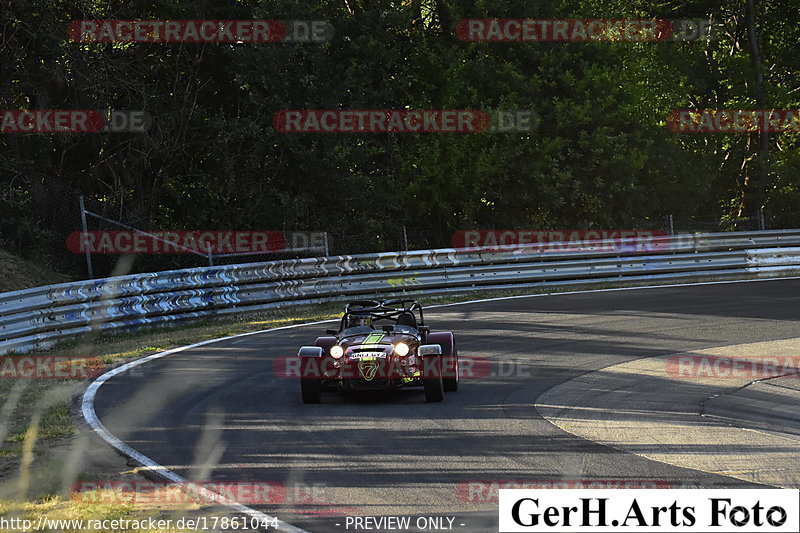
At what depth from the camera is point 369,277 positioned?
2291cm

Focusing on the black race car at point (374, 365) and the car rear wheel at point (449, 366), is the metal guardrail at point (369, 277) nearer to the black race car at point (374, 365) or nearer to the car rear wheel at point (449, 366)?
the black race car at point (374, 365)

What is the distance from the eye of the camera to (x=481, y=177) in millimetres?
30250

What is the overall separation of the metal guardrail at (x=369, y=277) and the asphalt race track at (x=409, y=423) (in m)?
2.62

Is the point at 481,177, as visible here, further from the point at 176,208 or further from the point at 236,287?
the point at 236,287

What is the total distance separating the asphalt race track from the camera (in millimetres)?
8055

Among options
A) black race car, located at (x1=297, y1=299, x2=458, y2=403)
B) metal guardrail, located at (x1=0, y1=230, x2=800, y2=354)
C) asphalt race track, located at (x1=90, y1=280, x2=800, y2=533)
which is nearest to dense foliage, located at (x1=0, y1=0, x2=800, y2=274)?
metal guardrail, located at (x1=0, y1=230, x2=800, y2=354)

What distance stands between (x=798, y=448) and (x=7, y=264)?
17.2 meters

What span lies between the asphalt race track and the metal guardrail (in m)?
2.62

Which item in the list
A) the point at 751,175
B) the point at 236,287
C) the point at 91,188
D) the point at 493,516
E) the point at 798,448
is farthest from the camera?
the point at 751,175

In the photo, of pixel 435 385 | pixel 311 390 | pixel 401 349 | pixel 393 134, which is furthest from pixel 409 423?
pixel 393 134

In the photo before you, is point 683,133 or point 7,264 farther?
point 683,133

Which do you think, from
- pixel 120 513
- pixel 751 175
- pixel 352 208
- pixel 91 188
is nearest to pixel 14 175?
pixel 91 188

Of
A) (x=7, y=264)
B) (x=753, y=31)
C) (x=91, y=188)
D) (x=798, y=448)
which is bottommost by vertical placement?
(x=798, y=448)

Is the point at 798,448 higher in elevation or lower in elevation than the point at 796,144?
lower
